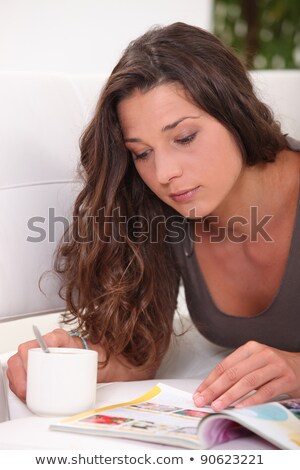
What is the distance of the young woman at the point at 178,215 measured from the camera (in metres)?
1.53

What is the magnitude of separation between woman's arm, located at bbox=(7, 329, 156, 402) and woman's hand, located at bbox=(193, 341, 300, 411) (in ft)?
1.13

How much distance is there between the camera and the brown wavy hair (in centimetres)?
155

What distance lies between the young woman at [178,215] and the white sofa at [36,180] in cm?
5

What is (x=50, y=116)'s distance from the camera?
67.3 inches

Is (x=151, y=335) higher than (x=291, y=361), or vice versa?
(x=291, y=361)

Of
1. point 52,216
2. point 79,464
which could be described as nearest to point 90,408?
point 79,464

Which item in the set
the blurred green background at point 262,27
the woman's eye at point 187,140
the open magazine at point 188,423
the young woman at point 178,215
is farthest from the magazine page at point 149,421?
the blurred green background at point 262,27

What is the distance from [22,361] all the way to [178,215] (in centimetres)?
58

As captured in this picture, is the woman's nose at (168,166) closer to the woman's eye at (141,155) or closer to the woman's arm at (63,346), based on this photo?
the woman's eye at (141,155)

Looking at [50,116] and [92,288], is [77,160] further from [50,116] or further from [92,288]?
[92,288]

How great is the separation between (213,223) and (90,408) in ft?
2.24

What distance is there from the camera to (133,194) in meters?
1.77

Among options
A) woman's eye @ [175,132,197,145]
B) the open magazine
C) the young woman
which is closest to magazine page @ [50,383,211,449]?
the open magazine

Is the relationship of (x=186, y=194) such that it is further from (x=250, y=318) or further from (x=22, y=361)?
(x=22, y=361)
